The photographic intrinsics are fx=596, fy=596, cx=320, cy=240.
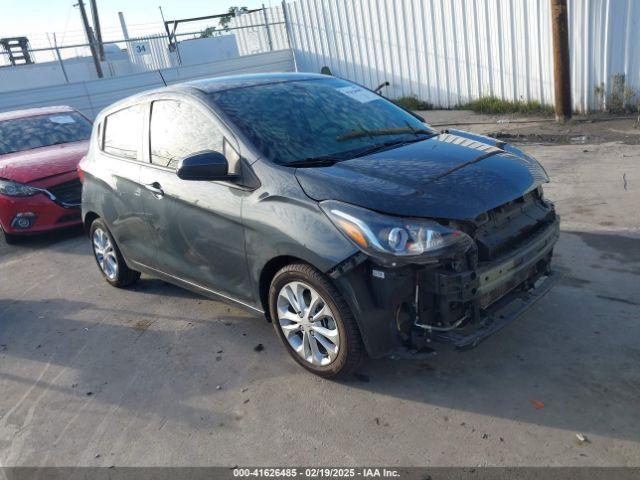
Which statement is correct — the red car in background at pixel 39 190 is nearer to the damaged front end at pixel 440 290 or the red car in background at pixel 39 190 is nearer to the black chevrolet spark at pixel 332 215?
the black chevrolet spark at pixel 332 215

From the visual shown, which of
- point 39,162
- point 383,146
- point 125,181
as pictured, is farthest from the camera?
point 39,162

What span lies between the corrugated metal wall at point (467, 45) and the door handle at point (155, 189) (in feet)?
27.3

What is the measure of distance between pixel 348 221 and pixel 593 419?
1.64m

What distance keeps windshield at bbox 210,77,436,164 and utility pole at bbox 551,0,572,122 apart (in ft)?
19.8

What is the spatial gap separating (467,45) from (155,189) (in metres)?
9.20

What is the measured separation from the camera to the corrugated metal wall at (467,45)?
32.0 feet

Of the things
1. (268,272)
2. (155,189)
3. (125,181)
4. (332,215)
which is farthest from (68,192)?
(332,215)

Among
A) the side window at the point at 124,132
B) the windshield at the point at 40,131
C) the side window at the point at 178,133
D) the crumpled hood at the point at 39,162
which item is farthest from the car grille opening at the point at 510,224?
the windshield at the point at 40,131

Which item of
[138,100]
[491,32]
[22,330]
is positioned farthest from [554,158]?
[22,330]

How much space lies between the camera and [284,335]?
3.88 m

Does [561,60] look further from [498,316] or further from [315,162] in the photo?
[498,316]

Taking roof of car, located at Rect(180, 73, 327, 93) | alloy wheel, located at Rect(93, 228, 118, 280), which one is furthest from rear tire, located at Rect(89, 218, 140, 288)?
roof of car, located at Rect(180, 73, 327, 93)

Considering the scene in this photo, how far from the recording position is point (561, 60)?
31.8 ft

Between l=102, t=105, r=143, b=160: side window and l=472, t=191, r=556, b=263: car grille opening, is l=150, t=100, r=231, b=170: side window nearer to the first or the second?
l=102, t=105, r=143, b=160: side window
